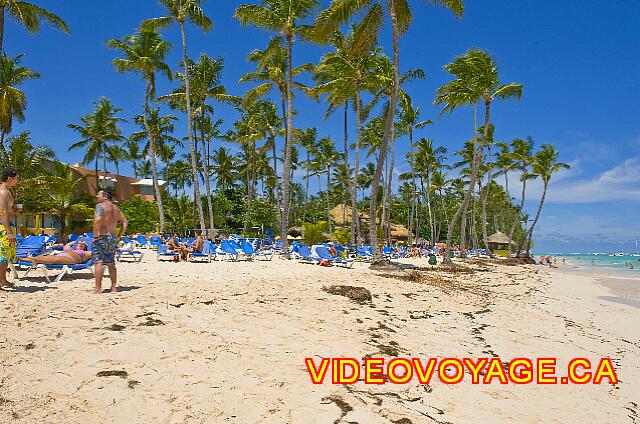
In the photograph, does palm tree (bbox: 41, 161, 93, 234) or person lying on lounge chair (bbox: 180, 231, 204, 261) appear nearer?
person lying on lounge chair (bbox: 180, 231, 204, 261)

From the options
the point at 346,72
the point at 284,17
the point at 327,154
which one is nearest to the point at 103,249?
the point at 284,17

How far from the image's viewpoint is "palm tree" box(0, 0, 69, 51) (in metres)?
14.1

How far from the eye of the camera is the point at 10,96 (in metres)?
16.6

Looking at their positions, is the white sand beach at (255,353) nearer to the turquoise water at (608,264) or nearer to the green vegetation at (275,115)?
the green vegetation at (275,115)

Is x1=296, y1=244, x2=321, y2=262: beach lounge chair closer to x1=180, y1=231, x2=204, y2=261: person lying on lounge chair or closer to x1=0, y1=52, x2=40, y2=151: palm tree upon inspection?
x1=180, y1=231, x2=204, y2=261: person lying on lounge chair

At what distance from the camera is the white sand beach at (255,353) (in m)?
2.90

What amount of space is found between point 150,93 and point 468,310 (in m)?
26.7

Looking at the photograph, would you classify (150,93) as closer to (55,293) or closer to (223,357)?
(55,293)

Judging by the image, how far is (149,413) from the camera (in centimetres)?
273

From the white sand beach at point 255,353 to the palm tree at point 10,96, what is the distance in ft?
43.5

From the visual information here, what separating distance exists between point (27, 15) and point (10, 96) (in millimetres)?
3816

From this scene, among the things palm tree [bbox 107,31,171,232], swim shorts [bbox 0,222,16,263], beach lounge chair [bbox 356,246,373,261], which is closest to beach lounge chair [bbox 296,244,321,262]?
beach lounge chair [bbox 356,246,373,261]

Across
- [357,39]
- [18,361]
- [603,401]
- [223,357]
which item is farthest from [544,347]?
[357,39]

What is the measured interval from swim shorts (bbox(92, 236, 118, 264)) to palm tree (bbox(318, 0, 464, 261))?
32.9 ft
